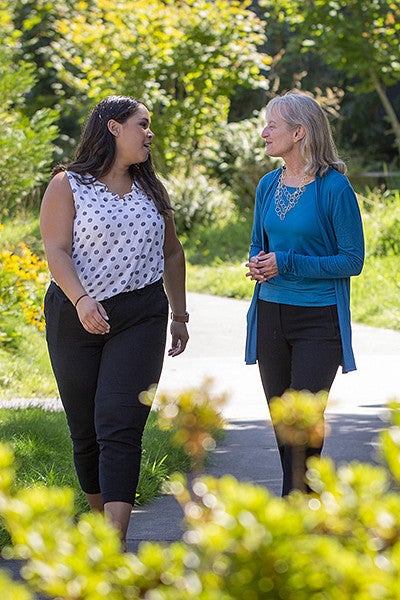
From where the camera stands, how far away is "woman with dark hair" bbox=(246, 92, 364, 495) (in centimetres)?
423

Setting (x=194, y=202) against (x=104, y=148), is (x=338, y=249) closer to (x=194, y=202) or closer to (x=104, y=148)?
(x=104, y=148)

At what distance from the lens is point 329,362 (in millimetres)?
4305

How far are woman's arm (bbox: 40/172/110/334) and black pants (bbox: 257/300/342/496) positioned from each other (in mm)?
691

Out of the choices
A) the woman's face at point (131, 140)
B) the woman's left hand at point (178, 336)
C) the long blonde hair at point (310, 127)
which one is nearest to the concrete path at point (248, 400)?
the woman's left hand at point (178, 336)

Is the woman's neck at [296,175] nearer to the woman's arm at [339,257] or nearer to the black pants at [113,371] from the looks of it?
the woman's arm at [339,257]

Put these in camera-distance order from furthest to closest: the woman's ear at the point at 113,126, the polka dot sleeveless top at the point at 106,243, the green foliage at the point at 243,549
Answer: the woman's ear at the point at 113,126
the polka dot sleeveless top at the point at 106,243
the green foliage at the point at 243,549

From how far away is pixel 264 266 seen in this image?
13.8 feet

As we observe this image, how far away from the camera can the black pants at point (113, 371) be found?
3.99 m

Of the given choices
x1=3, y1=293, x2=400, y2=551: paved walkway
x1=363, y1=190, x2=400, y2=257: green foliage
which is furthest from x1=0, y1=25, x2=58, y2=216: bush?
x1=363, y1=190, x2=400, y2=257: green foliage

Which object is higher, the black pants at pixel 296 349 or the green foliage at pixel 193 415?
the green foliage at pixel 193 415

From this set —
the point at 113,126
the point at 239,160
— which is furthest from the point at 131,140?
the point at 239,160

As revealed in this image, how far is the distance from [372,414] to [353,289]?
5593mm

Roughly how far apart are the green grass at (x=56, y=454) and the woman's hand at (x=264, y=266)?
131cm

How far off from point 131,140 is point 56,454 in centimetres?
199
